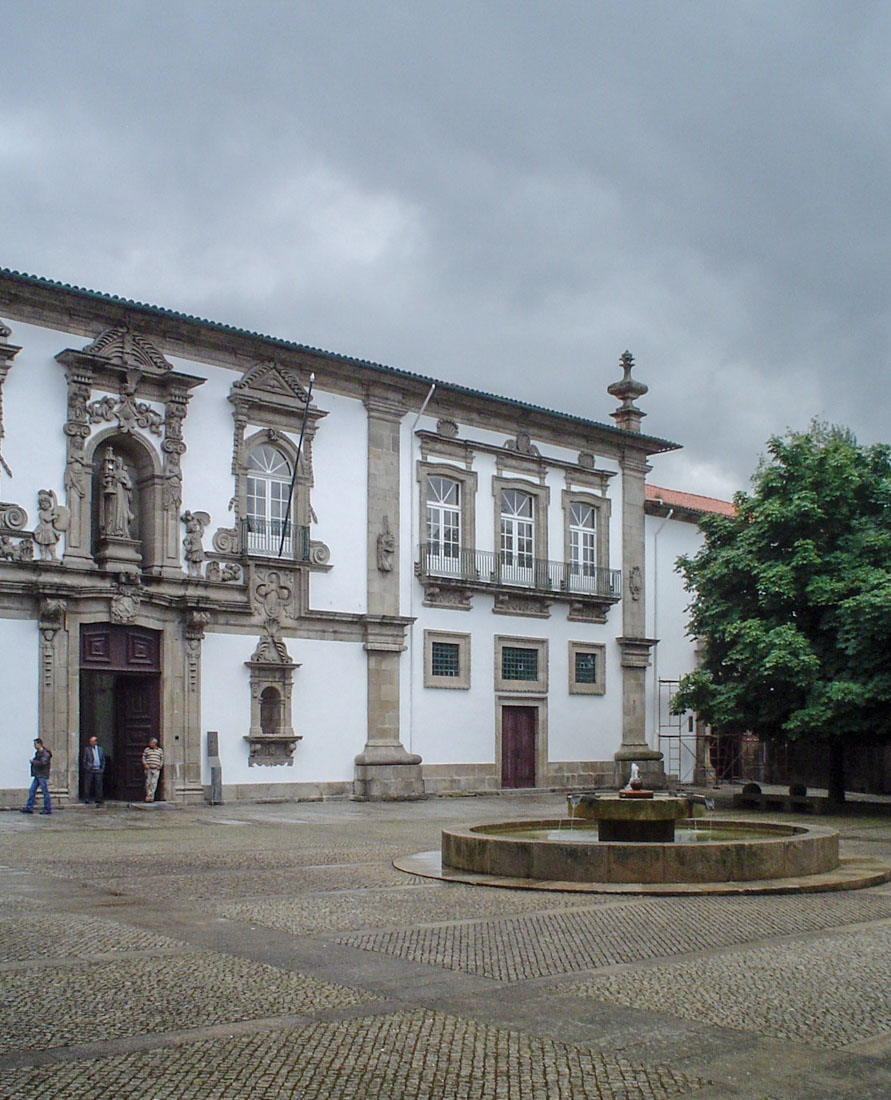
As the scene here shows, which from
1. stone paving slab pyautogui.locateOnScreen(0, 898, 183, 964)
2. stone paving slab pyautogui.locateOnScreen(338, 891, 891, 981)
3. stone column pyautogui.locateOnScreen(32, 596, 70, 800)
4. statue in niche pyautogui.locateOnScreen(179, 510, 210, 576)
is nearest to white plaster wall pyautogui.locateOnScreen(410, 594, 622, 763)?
statue in niche pyautogui.locateOnScreen(179, 510, 210, 576)

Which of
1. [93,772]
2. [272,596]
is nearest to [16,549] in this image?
[93,772]

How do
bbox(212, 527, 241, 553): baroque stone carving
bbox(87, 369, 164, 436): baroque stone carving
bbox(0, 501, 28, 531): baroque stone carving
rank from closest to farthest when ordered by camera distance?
bbox(0, 501, 28, 531): baroque stone carving < bbox(87, 369, 164, 436): baroque stone carving < bbox(212, 527, 241, 553): baroque stone carving

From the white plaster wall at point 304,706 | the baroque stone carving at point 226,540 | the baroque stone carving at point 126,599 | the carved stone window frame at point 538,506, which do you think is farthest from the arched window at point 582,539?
the baroque stone carving at point 126,599

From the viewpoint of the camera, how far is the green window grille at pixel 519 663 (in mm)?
31344

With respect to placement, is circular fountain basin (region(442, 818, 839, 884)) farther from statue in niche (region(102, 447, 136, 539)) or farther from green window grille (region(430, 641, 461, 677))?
green window grille (region(430, 641, 461, 677))

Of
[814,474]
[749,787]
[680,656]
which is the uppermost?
[814,474]

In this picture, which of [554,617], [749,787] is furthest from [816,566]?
[554,617]

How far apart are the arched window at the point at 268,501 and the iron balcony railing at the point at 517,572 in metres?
3.79

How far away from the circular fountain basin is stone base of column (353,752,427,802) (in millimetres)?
14160

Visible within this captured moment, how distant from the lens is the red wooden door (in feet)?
102

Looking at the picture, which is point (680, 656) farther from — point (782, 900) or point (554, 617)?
point (782, 900)

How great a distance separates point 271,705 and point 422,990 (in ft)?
63.5

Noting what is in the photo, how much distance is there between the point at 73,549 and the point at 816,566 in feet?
46.5

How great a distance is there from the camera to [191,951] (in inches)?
340
